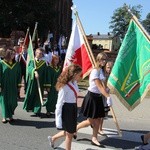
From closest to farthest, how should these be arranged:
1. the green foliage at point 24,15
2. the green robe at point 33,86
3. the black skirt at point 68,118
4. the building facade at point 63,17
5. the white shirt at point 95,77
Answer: the black skirt at point 68,118 < the white shirt at point 95,77 < the green robe at point 33,86 < the green foliage at point 24,15 < the building facade at point 63,17

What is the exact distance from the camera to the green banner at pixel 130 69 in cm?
713

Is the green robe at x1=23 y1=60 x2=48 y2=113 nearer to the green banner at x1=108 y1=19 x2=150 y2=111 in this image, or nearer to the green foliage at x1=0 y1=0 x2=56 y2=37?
the green banner at x1=108 y1=19 x2=150 y2=111

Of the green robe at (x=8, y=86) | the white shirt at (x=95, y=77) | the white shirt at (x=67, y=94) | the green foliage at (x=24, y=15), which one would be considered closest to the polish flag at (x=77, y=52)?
the white shirt at (x=95, y=77)

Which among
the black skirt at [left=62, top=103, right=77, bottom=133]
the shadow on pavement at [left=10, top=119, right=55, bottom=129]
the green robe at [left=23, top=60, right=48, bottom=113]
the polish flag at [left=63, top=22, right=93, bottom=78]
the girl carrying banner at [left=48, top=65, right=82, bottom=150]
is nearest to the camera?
the girl carrying banner at [left=48, top=65, right=82, bottom=150]

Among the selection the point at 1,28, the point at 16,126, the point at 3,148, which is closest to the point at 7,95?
the point at 16,126

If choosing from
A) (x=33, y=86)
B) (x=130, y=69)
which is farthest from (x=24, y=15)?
(x=130, y=69)

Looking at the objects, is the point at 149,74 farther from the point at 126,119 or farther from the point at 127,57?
the point at 126,119

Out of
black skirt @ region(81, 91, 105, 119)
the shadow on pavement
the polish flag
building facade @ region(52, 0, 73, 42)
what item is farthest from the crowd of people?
building facade @ region(52, 0, 73, 42)

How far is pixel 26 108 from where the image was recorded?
9.66 metres

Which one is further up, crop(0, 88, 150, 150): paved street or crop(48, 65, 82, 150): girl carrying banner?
crop(48, 65, 82, 150): girl carrying banner

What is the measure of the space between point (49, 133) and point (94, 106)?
131cm

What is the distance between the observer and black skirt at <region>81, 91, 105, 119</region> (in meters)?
7.14

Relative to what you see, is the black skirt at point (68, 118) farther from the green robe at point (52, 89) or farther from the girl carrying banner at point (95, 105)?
the green robe at point (52, 89)

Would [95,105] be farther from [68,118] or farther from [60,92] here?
[60,92]
